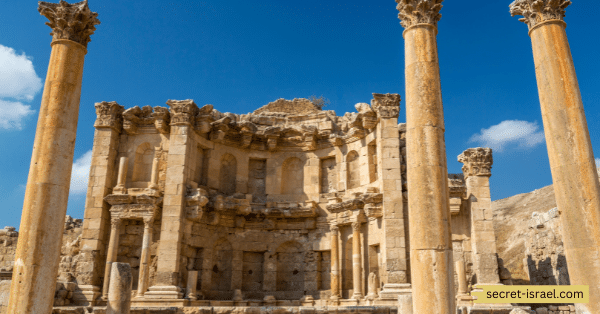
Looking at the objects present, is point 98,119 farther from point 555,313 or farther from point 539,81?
point 555,313

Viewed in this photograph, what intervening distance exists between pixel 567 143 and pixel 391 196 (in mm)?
8507

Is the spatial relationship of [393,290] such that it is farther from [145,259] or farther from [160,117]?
[160,117]

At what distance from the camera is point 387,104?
1870 cm

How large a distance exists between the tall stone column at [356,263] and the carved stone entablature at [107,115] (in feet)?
35.1

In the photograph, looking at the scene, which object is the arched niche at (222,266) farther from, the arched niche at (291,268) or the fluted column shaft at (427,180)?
the fluted column shaft at (427,180)

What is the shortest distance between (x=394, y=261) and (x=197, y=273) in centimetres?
765

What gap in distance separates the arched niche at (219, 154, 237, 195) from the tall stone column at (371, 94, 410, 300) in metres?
6.87

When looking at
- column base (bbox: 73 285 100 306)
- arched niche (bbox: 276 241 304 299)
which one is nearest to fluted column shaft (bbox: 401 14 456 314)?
arched niche (bbox: 276 241 304 299)

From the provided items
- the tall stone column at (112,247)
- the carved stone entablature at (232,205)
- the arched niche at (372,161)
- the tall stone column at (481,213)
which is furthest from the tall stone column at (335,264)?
the tall stone column at (112,247)

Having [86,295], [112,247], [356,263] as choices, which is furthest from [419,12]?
[86,295]

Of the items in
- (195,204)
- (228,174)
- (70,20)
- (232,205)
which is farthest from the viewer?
(228,174)

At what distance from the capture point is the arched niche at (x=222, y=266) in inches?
793

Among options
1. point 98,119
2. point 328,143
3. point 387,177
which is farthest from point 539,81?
point 98,119

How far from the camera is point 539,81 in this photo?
425 inches
